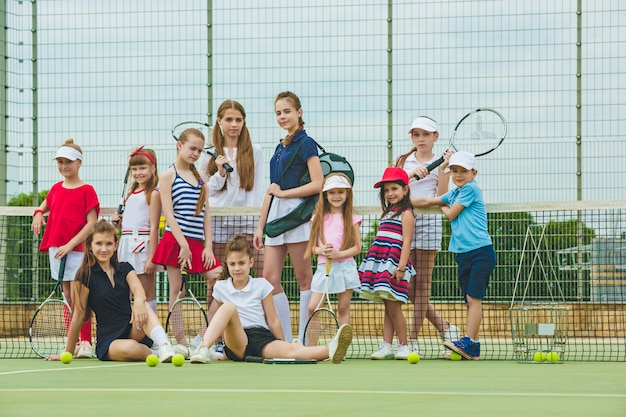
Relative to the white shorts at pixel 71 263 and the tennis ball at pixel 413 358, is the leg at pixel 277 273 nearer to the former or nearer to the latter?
the tennis ball at pixel 413 358

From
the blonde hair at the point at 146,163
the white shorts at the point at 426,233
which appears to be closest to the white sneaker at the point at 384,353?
the white shorts at the point at 426,233

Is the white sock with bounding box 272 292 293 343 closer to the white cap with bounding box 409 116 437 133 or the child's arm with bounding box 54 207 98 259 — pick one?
the child's arm with bounding box 54 207 98 259

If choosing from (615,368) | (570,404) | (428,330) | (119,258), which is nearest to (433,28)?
(428,330)

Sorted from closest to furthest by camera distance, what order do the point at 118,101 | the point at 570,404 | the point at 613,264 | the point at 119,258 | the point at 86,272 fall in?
the point at 570,404, the point at 86,272, the point at 119,258, the point at 613,264, the point at 118,101

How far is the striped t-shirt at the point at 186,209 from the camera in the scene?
771 centimetres

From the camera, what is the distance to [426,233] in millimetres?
7922

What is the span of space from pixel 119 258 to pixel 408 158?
209 cm

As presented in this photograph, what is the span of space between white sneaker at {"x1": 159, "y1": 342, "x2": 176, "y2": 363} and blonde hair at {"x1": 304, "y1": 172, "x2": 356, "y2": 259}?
124cm

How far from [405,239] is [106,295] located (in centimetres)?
191

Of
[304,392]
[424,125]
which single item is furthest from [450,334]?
[304,392]

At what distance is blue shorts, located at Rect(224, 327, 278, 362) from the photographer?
277 inches

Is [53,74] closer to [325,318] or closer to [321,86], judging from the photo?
[321,86]

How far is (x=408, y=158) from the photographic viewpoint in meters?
8.25

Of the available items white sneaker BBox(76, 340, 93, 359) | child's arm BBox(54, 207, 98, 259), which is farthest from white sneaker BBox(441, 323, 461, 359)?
child's arm BBox(54, 207, 98, 259)
